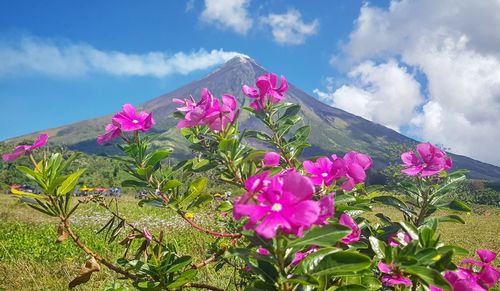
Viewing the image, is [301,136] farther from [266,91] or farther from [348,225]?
[348,225]

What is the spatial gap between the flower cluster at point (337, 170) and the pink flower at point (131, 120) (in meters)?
0.67

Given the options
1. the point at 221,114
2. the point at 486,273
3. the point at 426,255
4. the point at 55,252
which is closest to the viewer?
the point at 426,255

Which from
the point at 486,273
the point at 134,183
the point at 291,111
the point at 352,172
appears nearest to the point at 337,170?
the point at 352,172

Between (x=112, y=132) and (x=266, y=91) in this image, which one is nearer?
(x=112, y=132)

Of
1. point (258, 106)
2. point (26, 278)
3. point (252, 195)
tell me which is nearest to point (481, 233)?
point (26, 278)

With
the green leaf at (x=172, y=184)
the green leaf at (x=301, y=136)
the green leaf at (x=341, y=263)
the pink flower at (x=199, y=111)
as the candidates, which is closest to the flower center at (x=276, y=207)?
the green leaf at (x=341, y=263)

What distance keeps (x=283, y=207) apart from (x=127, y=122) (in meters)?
0.97

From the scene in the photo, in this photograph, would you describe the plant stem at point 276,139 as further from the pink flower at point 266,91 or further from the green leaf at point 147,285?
the green leaf at point 147,285

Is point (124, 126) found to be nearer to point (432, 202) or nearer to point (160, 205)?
point (160, 205)

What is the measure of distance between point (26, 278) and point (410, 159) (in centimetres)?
542

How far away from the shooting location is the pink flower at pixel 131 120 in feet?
5.43

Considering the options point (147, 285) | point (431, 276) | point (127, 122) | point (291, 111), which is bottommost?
point (147, 285)

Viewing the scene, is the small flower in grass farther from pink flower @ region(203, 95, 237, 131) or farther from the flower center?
pink flower @ region(203, 95, 237, 131)

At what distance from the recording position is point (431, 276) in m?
1.02
